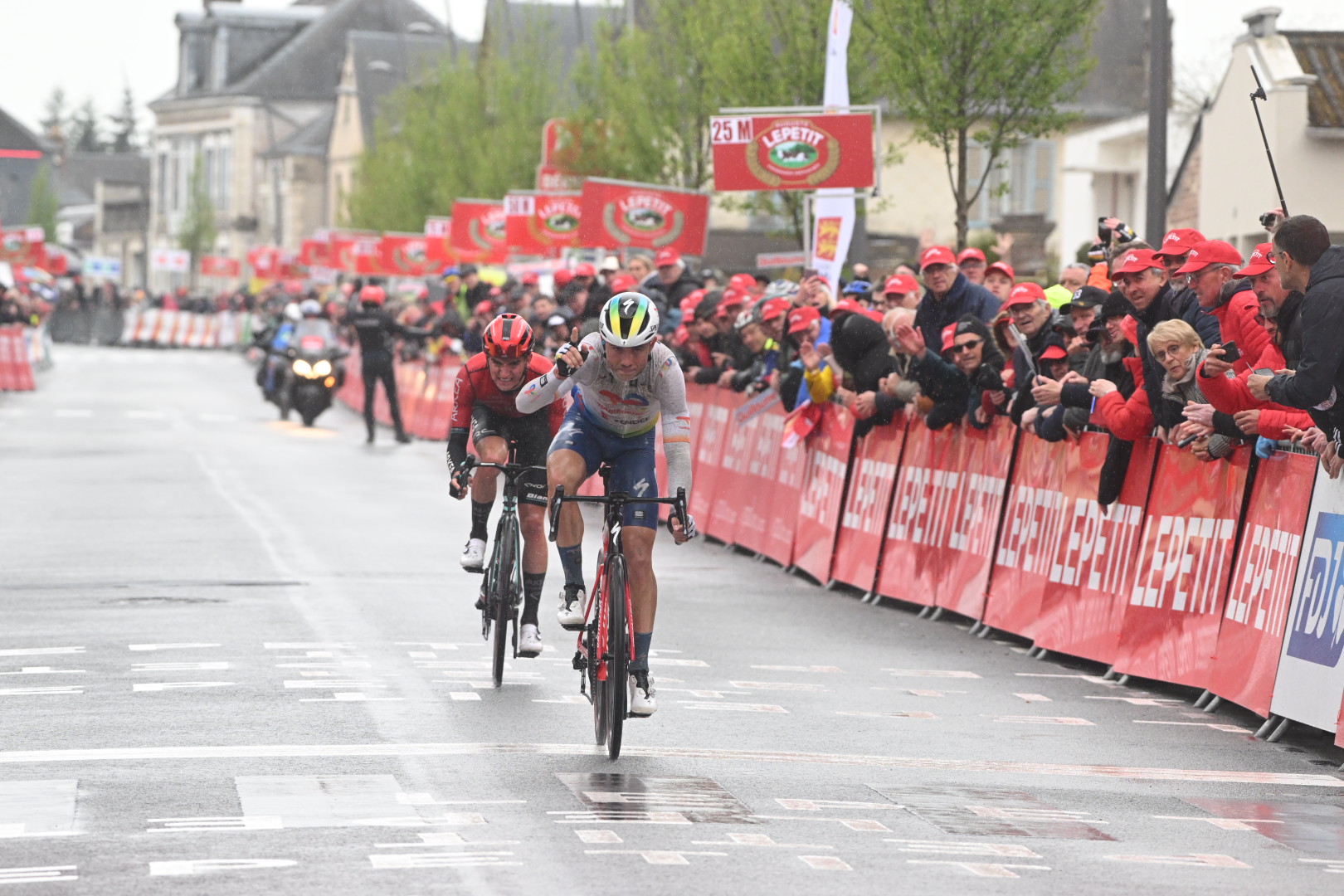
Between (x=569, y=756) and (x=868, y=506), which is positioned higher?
(x=569, y=756)

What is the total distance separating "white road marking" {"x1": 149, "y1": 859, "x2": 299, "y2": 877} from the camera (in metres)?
6.71

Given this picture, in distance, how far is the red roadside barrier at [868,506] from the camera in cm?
1561

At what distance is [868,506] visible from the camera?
15898 mm

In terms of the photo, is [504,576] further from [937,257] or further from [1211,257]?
[937,257]

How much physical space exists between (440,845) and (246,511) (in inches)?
557

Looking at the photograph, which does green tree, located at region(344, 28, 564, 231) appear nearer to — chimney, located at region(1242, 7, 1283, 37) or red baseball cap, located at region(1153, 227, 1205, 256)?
chimney, located at region(1242, 7, 1283, 37)

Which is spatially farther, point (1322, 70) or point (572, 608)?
point (1322, 70)

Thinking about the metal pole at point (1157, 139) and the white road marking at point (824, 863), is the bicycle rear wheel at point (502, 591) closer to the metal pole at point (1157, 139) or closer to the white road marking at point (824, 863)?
the white road marking at point (824, 863)

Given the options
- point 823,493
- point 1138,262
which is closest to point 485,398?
point 1138,262

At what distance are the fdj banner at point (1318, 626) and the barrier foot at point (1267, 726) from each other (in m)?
0.06

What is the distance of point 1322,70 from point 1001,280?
77.0 feet

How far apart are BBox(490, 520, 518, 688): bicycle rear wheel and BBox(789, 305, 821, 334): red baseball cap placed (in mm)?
5507

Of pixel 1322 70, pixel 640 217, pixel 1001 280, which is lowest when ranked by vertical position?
pixel 640 217

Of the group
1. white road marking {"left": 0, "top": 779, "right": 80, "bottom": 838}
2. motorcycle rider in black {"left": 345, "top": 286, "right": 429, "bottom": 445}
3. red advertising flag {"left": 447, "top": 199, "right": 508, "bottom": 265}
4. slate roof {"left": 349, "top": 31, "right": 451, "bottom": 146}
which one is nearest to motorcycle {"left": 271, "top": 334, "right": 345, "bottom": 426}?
motorcycle rider in black {"left": 345, "top": 286, "right": 429, "bottom": 445}
